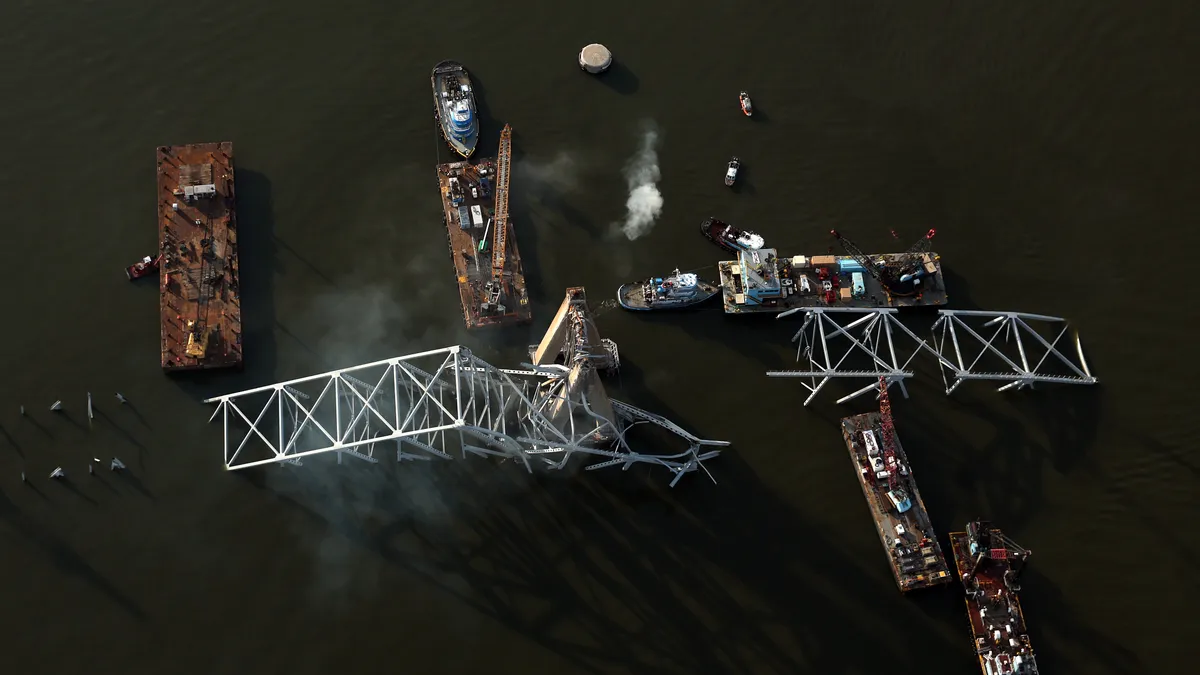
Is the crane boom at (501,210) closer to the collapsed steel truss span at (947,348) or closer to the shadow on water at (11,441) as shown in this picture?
the collapsed steel truss span at (947,348)

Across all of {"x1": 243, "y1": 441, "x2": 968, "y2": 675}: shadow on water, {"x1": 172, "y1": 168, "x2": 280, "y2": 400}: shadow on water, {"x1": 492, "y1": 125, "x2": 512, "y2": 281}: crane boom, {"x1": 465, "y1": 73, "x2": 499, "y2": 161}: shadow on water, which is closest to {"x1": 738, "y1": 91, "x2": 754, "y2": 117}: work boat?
{"x1": 465, "y1": 73, "x2": 499, "y2": 161}: shadow on water

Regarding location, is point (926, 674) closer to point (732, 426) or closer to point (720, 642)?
point (720, 642)

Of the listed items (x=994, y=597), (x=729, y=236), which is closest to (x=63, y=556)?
(x=729, y=236)

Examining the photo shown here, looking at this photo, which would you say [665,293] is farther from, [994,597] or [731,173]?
[994,597]

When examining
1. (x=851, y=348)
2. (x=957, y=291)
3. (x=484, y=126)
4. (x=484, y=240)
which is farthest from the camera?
(x=484, y=126)

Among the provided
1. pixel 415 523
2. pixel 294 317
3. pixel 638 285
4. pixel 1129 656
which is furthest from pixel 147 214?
pixel 1129 656

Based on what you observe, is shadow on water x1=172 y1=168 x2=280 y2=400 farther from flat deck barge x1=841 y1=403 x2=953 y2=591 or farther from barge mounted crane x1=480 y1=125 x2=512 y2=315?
flat deck barge x1=841 y1=403 x2=953 y2=591

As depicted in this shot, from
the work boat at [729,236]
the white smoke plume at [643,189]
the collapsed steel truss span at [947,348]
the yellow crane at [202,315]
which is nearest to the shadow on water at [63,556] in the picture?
the yellow crane at [202,315]
